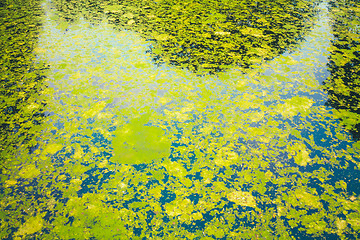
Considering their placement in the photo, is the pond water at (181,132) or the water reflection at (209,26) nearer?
the pond water at (181,132)

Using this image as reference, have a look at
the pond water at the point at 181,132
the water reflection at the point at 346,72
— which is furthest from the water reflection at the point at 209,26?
the water reflection at the point at 346,72

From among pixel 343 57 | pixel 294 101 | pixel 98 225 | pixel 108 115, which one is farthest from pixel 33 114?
pixel 343 57

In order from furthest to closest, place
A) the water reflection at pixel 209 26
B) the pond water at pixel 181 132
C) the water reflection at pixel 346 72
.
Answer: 1. the water reflection at pixel 209 26
2. the water reflection at pixel 346 72
3. the pond water at pixel 181 132

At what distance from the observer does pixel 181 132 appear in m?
Answer: 1.98

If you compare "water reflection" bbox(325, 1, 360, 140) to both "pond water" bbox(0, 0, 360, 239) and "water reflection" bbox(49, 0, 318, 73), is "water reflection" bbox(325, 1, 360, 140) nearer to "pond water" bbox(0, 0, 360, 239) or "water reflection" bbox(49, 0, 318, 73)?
"pond water" bbox(0, 0, 360, 239)

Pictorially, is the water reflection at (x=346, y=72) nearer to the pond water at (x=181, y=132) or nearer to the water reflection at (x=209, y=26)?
the pond water at (x=181, y=132)

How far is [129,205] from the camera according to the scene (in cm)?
146

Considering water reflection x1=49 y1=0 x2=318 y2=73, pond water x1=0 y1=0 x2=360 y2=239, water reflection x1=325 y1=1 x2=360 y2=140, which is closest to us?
pond water x1=0 y1=0 x2=360 y2=239

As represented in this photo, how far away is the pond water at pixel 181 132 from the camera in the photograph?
1.40 metres

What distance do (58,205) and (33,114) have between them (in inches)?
45.8

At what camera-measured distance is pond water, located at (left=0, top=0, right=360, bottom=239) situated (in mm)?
1401

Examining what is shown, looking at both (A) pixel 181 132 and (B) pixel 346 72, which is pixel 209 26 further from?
(A) pixel 181 132

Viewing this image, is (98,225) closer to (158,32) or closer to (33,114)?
(33,114)

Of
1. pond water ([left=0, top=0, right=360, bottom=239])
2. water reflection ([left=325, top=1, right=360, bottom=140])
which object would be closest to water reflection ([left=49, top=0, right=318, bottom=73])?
pond water ([left=0, top=0, right=360, bottom=239])
